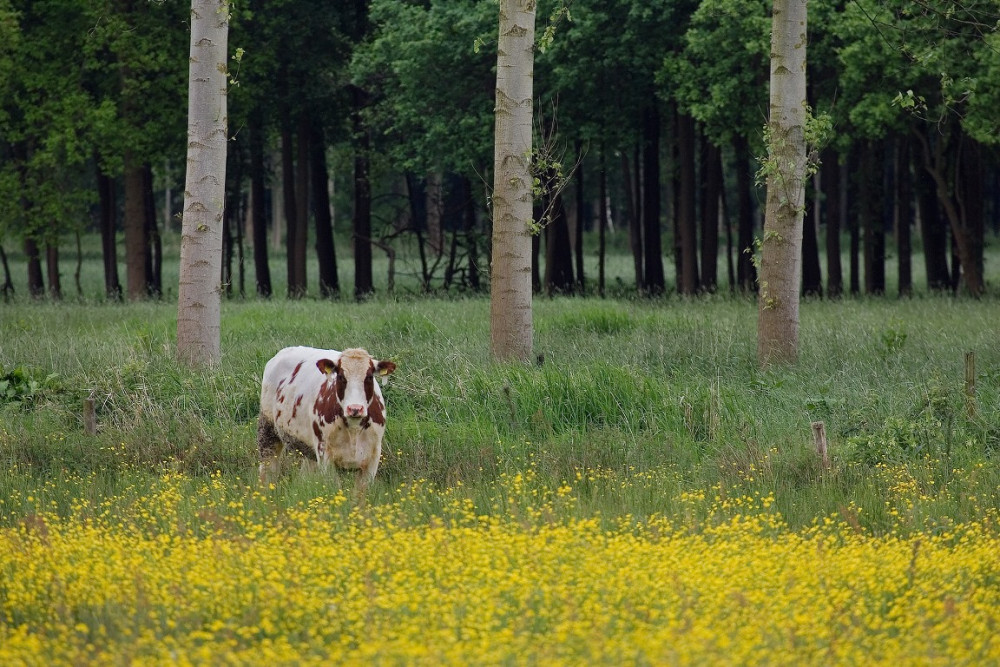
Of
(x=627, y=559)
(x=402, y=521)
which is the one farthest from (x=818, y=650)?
(x=402, y=521)

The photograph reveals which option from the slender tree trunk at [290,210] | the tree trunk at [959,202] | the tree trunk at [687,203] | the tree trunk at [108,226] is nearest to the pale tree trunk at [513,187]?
the tree trunk at [687,203]

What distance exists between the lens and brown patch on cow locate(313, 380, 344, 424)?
958 cm

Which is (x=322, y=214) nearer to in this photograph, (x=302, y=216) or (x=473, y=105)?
(x=302, y=216)

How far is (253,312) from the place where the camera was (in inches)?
818

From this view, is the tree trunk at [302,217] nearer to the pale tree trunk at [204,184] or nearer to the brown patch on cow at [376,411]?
the pale tree trunk at [204,184]

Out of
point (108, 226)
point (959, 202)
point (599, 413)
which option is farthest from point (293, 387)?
point (108, 226)

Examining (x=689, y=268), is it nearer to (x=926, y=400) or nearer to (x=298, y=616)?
(x=926, y=400)

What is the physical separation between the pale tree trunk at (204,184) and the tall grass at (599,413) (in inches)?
20.7

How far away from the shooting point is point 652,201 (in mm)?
30875

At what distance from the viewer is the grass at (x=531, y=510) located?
19.9ft

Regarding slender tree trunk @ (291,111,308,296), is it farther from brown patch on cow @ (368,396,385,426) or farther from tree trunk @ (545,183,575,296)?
brown patch on cow @ (368,396,385,426)

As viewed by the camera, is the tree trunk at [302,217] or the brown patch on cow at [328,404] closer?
the brown patch on cow at [328,404]

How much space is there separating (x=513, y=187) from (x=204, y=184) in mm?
3810

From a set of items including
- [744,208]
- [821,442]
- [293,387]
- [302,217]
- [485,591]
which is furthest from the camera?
[302,217]
